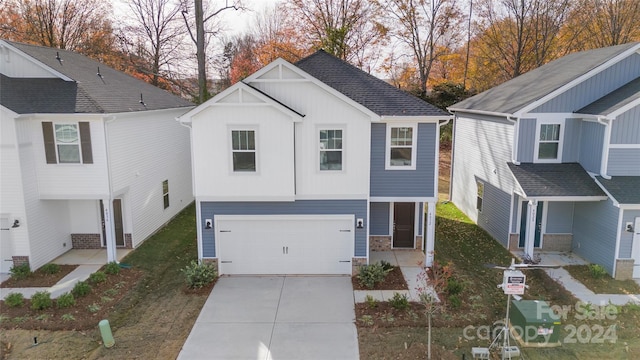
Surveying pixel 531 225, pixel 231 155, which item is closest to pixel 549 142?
pixel 531 225

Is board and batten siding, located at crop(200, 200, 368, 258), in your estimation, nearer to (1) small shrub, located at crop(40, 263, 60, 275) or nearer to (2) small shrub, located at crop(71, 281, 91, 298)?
(2) small shrub, located at crop(71, 281, 91, 298)

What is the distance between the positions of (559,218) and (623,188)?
2538mm

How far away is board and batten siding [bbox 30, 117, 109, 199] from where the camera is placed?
13805 millimetres

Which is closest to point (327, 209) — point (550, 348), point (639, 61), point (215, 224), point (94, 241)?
point (215, 224)

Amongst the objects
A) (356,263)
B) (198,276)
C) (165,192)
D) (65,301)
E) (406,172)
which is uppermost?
(406,172)

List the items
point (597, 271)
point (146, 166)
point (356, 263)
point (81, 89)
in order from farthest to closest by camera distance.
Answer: point (146, 166) → point (81, 89) → point (356, 263) → point (597, 271)

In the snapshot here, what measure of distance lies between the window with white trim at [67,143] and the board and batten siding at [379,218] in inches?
405

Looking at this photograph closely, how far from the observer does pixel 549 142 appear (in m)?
14.9

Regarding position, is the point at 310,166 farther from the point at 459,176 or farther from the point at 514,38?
the point at 514,38

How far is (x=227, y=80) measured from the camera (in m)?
41.3

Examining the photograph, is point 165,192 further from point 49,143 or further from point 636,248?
point 636,248

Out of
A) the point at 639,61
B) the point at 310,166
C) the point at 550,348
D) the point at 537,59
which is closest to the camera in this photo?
the point at 550,348

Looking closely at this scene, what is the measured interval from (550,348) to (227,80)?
123ft

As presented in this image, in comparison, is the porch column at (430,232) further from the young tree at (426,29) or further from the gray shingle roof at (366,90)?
the young tree at (426,29)
